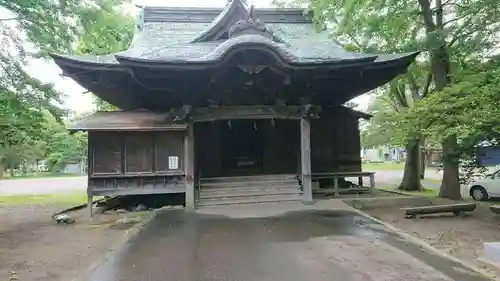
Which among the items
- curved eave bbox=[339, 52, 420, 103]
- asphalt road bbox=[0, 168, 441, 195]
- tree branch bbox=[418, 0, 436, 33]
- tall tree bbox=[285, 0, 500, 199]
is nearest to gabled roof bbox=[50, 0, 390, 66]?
curved eave bbox=[339, 52, 420, 103]

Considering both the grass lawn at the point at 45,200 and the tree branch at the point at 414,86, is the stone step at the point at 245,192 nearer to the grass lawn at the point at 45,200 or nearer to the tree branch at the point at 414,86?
the grass lawn at the point at 45,200

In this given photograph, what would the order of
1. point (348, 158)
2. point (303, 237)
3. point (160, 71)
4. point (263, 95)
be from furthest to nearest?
point (348, 158)
point (263, 95)
point (160, 71)
point (303, 237)

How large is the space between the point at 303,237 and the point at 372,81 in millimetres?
6965

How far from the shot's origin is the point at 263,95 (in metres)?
11.8

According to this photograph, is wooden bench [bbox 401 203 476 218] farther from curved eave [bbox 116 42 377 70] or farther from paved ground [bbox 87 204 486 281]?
curved eave [bbox 116 42 377 70]

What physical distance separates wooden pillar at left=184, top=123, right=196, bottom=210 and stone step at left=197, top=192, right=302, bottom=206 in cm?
31

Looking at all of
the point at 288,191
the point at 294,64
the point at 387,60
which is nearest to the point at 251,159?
the point at 288,191

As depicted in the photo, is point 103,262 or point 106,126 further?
point 106,126

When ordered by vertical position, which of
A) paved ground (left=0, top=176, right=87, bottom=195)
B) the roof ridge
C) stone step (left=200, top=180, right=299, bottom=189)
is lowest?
paved ground (left=0, top=176, right=87, bottom=195)

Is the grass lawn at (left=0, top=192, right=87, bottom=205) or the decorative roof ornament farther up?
the decorative roof ornament

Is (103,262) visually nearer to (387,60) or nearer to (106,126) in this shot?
Result: (106,126)

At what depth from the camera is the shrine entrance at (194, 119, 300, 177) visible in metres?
13.9

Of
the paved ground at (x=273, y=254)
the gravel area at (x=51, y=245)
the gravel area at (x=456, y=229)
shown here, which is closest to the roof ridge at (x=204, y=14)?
the gravel area at (x=51, y=245)

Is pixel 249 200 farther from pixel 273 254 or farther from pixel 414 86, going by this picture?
pixel 414 86
